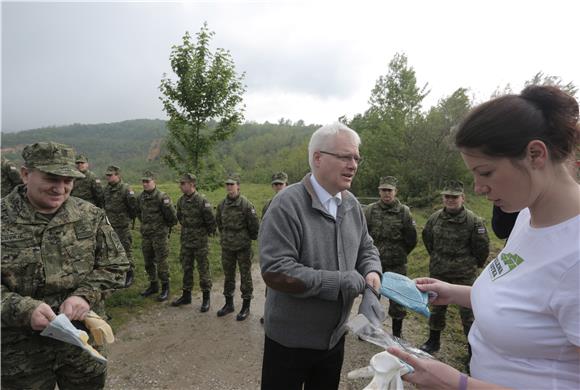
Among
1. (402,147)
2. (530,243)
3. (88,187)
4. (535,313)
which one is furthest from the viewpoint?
(402,147)

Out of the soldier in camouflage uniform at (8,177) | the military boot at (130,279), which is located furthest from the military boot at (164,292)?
the soldier in camouflage uniform at (8,177)

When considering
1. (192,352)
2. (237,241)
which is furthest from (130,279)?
(192,352)

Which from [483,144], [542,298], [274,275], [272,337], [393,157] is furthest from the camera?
[393,157]

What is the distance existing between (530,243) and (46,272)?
2.72m

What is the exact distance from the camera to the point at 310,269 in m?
1.80

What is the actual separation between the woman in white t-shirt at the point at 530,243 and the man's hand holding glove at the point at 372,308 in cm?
63

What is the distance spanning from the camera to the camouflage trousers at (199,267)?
5.77 meters

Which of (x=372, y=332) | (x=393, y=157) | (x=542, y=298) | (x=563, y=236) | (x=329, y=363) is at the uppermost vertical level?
(x=393, y=157)

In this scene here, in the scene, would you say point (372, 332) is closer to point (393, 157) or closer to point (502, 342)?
point (502, 342)

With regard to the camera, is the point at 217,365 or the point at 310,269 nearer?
the point at 310,269

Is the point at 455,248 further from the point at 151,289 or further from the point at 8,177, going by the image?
the point at 8,177

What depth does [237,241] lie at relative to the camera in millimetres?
5719

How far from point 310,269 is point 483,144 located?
3.51 ft

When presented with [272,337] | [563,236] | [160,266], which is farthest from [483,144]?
[160,266]
